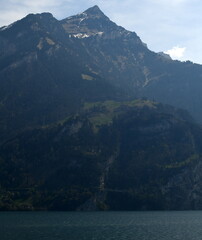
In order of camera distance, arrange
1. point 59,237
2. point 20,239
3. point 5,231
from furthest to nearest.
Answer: point 5,231 < point 59,237 < point 20,239

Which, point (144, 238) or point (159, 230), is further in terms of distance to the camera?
point (159, 230)

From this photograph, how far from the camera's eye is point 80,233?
16050 cm

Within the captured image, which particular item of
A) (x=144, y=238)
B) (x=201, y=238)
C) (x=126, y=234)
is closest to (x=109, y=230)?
(x=126, y=234)

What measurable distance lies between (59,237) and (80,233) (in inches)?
589

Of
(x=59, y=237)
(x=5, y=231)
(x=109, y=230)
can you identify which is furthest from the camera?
(x=109, y=230)

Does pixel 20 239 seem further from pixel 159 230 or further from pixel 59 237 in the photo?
pixel 159 230

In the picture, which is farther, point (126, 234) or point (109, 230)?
point (109, 230)

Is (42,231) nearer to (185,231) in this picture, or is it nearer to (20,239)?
(20,239)

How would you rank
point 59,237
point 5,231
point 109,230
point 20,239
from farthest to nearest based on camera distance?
point 109,230
point 5,231
point 59,237
point 20,239

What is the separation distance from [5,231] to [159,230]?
6288 cm

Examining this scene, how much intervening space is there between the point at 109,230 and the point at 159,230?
2148cm

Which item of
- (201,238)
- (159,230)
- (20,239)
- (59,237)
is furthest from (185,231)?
(20,239)

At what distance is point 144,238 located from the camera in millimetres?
150125

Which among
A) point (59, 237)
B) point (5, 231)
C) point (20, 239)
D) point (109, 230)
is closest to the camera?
point (20, 239)
